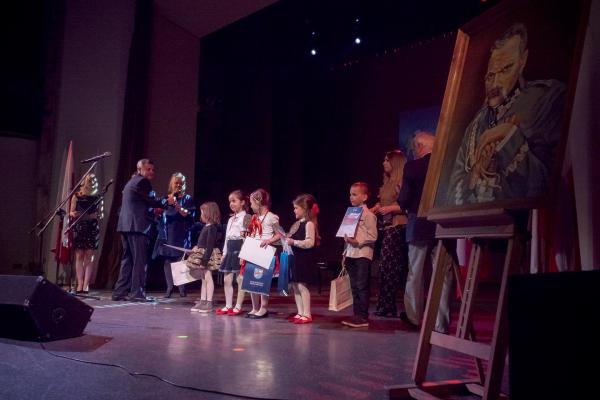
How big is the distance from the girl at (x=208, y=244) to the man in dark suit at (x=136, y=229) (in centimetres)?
91

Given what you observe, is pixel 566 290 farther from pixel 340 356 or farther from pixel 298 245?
pixel 298 245

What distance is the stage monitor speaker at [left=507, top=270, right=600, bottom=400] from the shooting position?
1.12 meters

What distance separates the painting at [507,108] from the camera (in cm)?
173

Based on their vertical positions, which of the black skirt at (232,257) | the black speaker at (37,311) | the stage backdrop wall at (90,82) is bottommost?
the black speaker at (37,311)

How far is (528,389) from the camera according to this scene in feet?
4.12

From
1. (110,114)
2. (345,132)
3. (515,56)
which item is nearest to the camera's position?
(515,56)

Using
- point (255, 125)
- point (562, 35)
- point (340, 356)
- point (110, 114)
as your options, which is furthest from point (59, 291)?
point (255, 125)

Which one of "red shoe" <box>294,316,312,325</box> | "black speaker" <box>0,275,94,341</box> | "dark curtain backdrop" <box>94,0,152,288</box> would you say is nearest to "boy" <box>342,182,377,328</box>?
"red shoe" <box>294,316,312,325</box>

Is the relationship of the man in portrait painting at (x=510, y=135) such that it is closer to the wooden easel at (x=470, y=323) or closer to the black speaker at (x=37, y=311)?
the wooden easel at (x=470, y=323)

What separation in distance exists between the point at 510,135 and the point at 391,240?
3038 mm

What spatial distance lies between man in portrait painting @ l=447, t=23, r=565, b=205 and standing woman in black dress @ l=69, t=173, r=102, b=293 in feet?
18.0

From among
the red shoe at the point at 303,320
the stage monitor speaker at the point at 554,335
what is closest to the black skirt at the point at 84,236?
the red shoe at the point at 303,320

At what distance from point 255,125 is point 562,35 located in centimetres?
881

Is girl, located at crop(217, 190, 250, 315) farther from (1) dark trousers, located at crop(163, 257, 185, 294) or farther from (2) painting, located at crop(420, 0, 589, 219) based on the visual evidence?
(2) painting, located at crop(420, 0, 589, 219)
